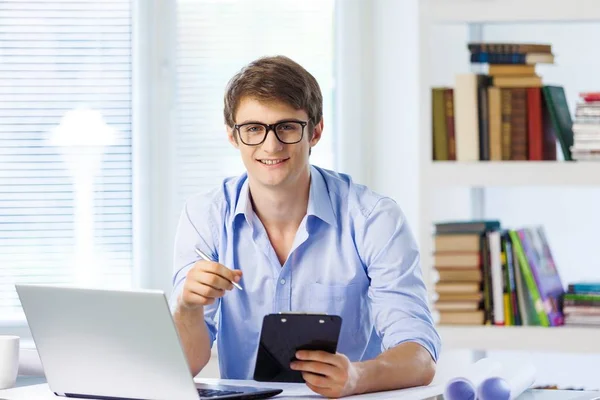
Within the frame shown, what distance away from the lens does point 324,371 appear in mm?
1534

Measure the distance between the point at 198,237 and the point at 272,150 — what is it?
31 cm

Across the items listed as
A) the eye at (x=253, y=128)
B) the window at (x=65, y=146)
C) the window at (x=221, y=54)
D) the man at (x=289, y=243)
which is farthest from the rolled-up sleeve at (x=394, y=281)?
the window at (x=65, y=146)

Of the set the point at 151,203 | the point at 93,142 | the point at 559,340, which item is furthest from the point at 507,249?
the point at 93,142

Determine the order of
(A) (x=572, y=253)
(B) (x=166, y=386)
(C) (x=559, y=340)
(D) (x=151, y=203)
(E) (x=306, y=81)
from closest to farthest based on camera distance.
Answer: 1. (B) (x=166, y=386)
2. (E) (x=306, y=81)
3. (C) (x=559, y=340)
4. (A) (x=572, y=253)
5. (D) (x=151, y=203)

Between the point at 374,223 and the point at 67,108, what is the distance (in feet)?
5.53

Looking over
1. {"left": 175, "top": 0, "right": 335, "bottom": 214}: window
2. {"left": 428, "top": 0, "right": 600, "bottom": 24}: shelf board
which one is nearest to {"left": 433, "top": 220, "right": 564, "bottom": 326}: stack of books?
{"left": 428, "top": 0, "right": 600, "bottom": 24}: shelf board

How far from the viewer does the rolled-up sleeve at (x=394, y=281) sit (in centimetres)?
189

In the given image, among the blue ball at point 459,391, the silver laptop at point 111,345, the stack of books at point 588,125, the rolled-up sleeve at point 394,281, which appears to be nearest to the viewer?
the silver laptop at point 111,345

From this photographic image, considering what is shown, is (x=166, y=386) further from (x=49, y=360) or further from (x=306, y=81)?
(x=306, y=81)

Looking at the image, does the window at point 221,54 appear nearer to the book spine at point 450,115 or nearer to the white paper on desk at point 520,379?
the book spine at point 450,115

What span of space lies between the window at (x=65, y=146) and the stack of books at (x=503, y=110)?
3.89 ft

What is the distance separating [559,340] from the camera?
9.25 ft

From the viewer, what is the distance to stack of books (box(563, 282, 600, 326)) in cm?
282

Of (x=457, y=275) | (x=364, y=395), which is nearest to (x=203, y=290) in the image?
(x=364, y=395)
